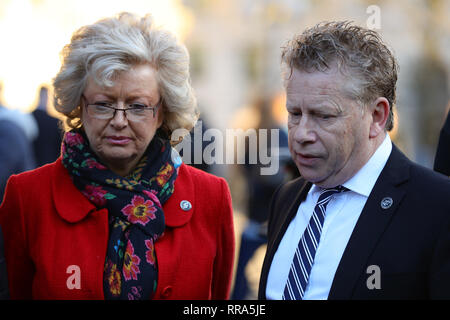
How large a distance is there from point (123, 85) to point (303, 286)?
1.36 metres

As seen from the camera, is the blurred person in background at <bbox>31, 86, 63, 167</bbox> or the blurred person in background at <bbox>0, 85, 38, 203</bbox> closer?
the blurred person in background at <bbox>0, 85, 38, 203</bbox>

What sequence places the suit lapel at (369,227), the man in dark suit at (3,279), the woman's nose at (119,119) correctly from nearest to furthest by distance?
the suit lapel at (369,227) → the man in dark suit at (3,279) → the woman's nose at (119,119)

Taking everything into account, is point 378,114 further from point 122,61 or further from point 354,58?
point 122,61

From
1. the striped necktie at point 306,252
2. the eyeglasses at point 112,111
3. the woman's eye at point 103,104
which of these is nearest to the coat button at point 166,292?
the striped necktie at point 306,252

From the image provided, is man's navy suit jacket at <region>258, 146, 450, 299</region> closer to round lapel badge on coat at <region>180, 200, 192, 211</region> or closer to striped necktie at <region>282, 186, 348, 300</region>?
striped necktie at <region>282, 186, 348, 300</region>

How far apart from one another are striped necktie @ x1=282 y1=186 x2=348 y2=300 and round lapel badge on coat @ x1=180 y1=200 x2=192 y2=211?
2.47 feet

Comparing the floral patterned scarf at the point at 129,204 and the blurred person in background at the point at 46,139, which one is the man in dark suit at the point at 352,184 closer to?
the floral patterned scarf at the point at 129,204

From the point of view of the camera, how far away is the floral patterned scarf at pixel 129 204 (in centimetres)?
306

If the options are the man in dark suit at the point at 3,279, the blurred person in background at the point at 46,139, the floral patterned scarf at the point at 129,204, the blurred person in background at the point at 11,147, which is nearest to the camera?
the man in dark suit at the point at 3,279

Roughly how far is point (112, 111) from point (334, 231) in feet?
4.23

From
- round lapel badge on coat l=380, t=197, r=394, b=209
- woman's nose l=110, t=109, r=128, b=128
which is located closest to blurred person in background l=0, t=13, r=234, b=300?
woman's nose l=110, t=109, r=128, b=128

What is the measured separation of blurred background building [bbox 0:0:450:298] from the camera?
1827 cm

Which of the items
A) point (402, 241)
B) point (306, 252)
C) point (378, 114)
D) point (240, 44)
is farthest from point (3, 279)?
point (240, 44)
